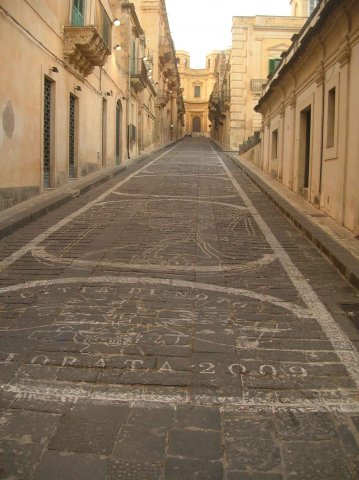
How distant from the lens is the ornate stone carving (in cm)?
1638

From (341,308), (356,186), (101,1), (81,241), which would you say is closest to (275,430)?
(341,308)

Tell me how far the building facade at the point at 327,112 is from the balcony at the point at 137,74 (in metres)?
15.2

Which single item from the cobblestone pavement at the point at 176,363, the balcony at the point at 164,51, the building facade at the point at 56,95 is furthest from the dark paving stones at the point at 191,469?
the balcony at the point at 164,51

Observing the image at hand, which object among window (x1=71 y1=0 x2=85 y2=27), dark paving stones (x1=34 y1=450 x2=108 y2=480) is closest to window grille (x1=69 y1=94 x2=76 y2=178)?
window (x1=71 y1=0 x2=85 y2=27)

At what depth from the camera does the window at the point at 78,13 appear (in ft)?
56.7

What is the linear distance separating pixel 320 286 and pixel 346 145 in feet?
15.1

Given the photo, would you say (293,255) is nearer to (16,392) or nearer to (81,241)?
(81,241)

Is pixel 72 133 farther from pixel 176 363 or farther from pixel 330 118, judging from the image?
pixel 176 363

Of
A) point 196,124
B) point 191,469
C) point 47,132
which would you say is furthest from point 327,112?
point 196,124

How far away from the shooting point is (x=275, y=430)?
9.95ft

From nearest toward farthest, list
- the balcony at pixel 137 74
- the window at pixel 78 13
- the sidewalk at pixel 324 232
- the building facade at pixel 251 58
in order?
the sidewalk at pixel 324 232 → the window at pixel 78 13 → the balcony at pixel 137 74 → the building facade at pixel 251 58

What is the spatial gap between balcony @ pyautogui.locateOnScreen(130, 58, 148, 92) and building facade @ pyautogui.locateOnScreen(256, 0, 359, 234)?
1518 cm

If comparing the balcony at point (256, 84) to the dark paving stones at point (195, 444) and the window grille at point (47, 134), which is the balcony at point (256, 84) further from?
the dark paving stones at point (195, 444)

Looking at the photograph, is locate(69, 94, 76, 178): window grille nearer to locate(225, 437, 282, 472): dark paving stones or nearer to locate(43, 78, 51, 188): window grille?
locate(43, 78, 51, 188): window grille
